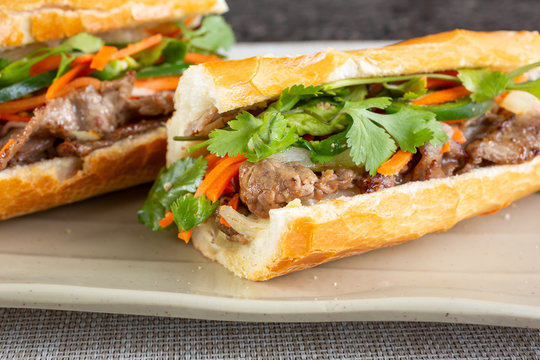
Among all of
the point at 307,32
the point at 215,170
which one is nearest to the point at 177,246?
the point at 215,170

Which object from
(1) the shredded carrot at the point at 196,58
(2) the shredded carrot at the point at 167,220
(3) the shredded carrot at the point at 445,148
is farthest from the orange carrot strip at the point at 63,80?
(3) the shredded carrot at the point at 445,148

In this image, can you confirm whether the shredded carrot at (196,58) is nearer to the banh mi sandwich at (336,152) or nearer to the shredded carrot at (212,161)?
the banh mi sandwich at (336,152)

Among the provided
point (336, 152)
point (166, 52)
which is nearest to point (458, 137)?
point (336, 152)

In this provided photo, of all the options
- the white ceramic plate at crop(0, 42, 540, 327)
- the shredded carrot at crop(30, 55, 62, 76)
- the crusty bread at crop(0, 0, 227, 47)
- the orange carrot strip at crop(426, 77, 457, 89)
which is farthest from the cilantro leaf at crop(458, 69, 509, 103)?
the shredded carrot at crop(30, 55, 62, 76)

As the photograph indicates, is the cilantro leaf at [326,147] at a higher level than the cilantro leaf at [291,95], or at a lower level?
lower

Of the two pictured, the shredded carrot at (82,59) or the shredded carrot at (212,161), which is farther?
the shredded carrot at (82,59)

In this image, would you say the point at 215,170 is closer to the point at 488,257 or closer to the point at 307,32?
the point at 488,257

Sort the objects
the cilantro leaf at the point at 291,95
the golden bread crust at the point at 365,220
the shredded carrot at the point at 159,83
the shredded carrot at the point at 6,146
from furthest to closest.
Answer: the shredded carrot at the point at 159,83, the shredded carrot at the point at 6,146, the cilantro leaf at the point at 291,95, the golden bread crust at the point at 365,220

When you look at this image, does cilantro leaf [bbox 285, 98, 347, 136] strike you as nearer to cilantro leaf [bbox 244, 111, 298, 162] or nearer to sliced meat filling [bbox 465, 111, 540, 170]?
cilantro leaf [bbox 244, 111, 298, 162]
